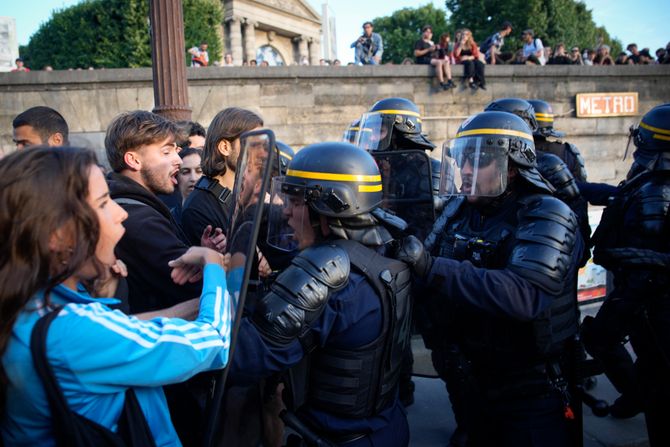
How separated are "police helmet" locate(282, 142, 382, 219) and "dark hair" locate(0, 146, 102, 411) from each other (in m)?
0.86

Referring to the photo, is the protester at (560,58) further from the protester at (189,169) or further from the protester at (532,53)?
the protester at (189,169)

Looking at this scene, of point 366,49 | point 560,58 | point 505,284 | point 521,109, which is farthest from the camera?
point 560,58

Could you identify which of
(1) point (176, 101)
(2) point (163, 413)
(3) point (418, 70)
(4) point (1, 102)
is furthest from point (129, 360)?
(3) point (418, 70)

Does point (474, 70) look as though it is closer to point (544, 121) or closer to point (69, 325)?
point (544, 121)

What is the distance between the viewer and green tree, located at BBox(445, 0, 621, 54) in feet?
96.8

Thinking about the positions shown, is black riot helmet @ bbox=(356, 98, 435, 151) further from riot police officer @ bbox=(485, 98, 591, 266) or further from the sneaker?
the sneaker

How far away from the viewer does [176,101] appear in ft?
15.1

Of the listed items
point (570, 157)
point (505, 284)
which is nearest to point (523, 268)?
point (505, 284)

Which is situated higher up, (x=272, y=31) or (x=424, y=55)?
(x=272, y=31)

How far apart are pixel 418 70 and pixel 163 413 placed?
11386 millimetres

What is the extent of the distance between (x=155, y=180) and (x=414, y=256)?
133 centimetres

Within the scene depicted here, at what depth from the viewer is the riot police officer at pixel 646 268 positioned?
2643mm

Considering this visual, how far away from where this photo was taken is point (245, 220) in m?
1.48

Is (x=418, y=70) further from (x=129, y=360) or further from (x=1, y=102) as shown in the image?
(x=129, y=360)
